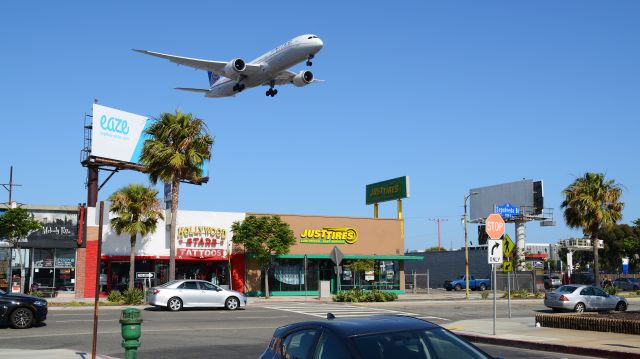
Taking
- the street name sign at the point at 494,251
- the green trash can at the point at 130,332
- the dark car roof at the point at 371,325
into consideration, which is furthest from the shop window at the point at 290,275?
the dark car roof at the point at 371,325

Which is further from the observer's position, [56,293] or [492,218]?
[56,293]

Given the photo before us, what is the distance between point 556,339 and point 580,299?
488 inches

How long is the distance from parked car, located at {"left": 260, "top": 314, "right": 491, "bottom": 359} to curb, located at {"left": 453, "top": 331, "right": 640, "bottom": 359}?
28.6 feet

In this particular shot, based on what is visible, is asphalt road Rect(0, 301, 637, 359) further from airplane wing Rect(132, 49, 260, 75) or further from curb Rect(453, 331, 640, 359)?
airplane wing Rect(132, 49, 260, 75)

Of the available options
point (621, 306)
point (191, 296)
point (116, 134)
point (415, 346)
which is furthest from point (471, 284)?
point (415, 346)

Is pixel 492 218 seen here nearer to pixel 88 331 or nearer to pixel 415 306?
pixel 88 331

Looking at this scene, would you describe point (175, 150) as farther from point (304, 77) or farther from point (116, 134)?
point (116, 134)

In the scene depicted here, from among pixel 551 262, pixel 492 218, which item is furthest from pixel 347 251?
pixel 551 262

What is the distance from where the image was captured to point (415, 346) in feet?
19.5

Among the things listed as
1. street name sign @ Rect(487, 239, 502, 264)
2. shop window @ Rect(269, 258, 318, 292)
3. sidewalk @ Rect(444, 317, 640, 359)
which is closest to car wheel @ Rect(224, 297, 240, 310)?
sidewalk @ Rect(444, 317, 640, 359)

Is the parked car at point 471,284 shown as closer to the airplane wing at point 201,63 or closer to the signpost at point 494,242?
the airplane wing at point 201,63

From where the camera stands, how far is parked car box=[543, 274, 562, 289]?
198ft

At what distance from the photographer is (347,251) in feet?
152

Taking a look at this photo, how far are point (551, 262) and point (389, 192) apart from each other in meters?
42.6
